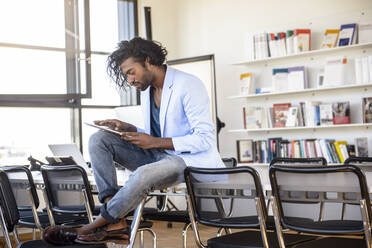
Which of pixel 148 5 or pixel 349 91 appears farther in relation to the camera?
pixel 148 5

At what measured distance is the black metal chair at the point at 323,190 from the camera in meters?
1.78

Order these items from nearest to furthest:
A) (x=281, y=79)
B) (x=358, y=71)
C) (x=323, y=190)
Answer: (x=323, y=190), (x=358, y=71), (x=281, y=79)

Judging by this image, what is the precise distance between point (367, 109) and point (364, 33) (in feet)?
2.58

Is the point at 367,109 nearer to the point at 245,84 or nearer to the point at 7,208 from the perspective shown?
the point at 245,84

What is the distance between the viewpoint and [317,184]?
6.04 ft

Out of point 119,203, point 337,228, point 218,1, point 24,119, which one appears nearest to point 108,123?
point 119,203

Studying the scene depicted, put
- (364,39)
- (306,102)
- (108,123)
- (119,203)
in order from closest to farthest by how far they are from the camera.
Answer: (119,203)
(108,123)
(364,39)
(306,102)

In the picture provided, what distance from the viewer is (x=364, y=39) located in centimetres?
552

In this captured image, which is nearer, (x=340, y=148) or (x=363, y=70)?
(x=363, y=70)

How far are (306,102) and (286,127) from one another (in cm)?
36

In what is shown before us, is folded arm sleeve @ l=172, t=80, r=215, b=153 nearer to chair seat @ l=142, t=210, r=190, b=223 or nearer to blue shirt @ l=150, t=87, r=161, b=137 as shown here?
blue shirt @ l=150, t=87, r=161, b=137

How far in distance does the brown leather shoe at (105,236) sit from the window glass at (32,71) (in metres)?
3.63

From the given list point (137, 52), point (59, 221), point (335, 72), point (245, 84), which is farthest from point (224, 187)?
point (245, 84)

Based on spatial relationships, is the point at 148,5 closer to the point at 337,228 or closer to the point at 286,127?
the point at 286,127
